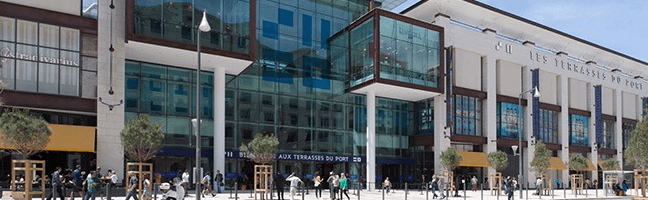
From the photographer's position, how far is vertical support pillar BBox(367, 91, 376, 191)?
161 ft

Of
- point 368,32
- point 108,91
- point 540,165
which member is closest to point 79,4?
point 108,91

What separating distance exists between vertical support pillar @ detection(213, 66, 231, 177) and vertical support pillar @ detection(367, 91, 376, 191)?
1365 cm

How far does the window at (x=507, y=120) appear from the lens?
59.4 meters

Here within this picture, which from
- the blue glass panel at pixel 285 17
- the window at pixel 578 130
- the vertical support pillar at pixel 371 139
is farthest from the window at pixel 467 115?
the window at pixel 578 130

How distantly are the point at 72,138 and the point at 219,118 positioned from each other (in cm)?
1086

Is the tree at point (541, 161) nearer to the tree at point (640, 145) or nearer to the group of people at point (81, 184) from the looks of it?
the tree at point (640, 145)

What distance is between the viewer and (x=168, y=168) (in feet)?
137

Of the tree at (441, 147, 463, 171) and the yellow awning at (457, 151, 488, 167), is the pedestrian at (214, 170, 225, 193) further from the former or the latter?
the yellow awning at (457, 151, 488, 167)

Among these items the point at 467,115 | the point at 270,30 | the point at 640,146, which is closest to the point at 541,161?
the point at 640,146

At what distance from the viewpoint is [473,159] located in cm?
5544

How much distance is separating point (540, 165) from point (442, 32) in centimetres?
1464

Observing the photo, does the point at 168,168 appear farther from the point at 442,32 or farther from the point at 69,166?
the point at 442,32

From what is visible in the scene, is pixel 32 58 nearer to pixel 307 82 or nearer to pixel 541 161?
pixel 307 82

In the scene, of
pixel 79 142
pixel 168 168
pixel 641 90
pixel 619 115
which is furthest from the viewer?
pixel 641 90
